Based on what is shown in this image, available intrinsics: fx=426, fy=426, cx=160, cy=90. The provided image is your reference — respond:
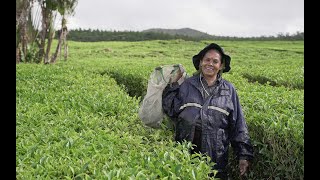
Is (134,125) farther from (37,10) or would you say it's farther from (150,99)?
(37,10)

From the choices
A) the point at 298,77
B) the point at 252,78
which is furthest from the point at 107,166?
the point at 252,78

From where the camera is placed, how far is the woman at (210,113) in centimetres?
445

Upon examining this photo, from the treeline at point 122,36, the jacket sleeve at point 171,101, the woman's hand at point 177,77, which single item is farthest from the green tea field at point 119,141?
the treeline at point 122,36

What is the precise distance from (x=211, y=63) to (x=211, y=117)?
593 mm

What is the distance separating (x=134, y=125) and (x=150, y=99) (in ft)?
1.63

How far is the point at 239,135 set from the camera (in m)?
4.57

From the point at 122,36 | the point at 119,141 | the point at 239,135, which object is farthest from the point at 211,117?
the point at 122,36

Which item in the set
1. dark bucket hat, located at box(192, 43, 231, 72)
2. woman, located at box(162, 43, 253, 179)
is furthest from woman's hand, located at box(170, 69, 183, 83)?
dark bucket hat, located at box(192, 43, 231, 72)

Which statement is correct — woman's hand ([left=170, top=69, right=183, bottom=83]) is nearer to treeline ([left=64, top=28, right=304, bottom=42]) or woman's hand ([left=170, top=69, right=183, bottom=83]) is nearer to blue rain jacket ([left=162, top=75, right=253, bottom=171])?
blue rain jacket ([left=162, top=75, right=253, bottom=171])

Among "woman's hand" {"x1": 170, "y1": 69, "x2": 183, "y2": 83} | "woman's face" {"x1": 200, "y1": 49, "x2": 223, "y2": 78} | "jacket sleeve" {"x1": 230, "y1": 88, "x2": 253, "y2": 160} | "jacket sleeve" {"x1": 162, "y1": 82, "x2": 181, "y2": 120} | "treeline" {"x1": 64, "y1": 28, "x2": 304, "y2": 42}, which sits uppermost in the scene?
"treeline" {"x1": 64, "y1": 28, "x2": 304, "y2": 42}

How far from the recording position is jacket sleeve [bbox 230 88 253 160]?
4555 mm

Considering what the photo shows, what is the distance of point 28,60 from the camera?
2102 cm

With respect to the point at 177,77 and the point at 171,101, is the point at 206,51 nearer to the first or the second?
the point at 177,77
